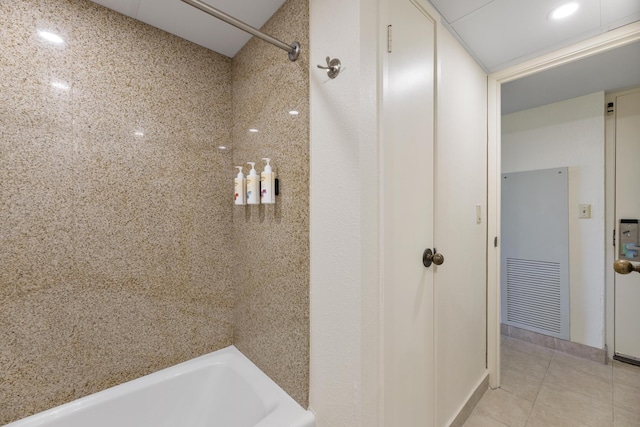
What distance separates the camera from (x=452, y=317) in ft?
4.98

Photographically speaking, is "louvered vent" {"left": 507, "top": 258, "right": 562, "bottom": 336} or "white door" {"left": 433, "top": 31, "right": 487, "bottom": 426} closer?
"white door" {"left": 433, "top": 31, "right": 487, "bottom": 426}

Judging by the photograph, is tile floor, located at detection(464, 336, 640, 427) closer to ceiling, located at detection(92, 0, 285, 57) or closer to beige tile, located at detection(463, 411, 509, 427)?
beige tile, located at detection(463, 411, 509, 427)

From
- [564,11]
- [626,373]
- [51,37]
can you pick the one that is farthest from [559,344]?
[51,37]

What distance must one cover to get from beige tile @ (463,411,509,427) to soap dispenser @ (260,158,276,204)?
186 cm

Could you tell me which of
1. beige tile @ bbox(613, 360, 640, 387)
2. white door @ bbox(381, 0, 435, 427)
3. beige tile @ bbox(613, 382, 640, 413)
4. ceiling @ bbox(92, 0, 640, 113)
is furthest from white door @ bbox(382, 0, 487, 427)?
beige tile @ bbox(613, 360, 640, 387)

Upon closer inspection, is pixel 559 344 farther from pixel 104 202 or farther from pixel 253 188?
pixel 104 202

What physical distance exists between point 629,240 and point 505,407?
1.73 m

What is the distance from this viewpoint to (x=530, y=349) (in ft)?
8.27

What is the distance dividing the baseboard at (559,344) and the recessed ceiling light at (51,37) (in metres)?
4.11

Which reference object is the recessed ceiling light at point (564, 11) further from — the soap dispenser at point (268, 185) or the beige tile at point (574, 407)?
the beige tile at point (574, 407)

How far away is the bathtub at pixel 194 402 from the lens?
1113 millimetres

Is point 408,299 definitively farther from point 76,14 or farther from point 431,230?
point 76,14

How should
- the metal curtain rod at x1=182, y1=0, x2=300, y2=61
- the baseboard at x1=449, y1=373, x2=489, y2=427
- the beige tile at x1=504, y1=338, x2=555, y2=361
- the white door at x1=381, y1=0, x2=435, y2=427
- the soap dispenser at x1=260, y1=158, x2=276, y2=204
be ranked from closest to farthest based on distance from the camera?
the metal curtain rod at x1=182, y1=0, x2=300, y2=61, the white door at x1=381, y1=0, x2=435, y2=427, the soap dispenser at x1=260, y1=158, x2=276, y2=204, the baseboard at x1=449, y1=373, x2=489, y2=427, the beige tile at x1=504, y1=338, x2=555, y2=361

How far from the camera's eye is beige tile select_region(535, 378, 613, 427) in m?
1.65
